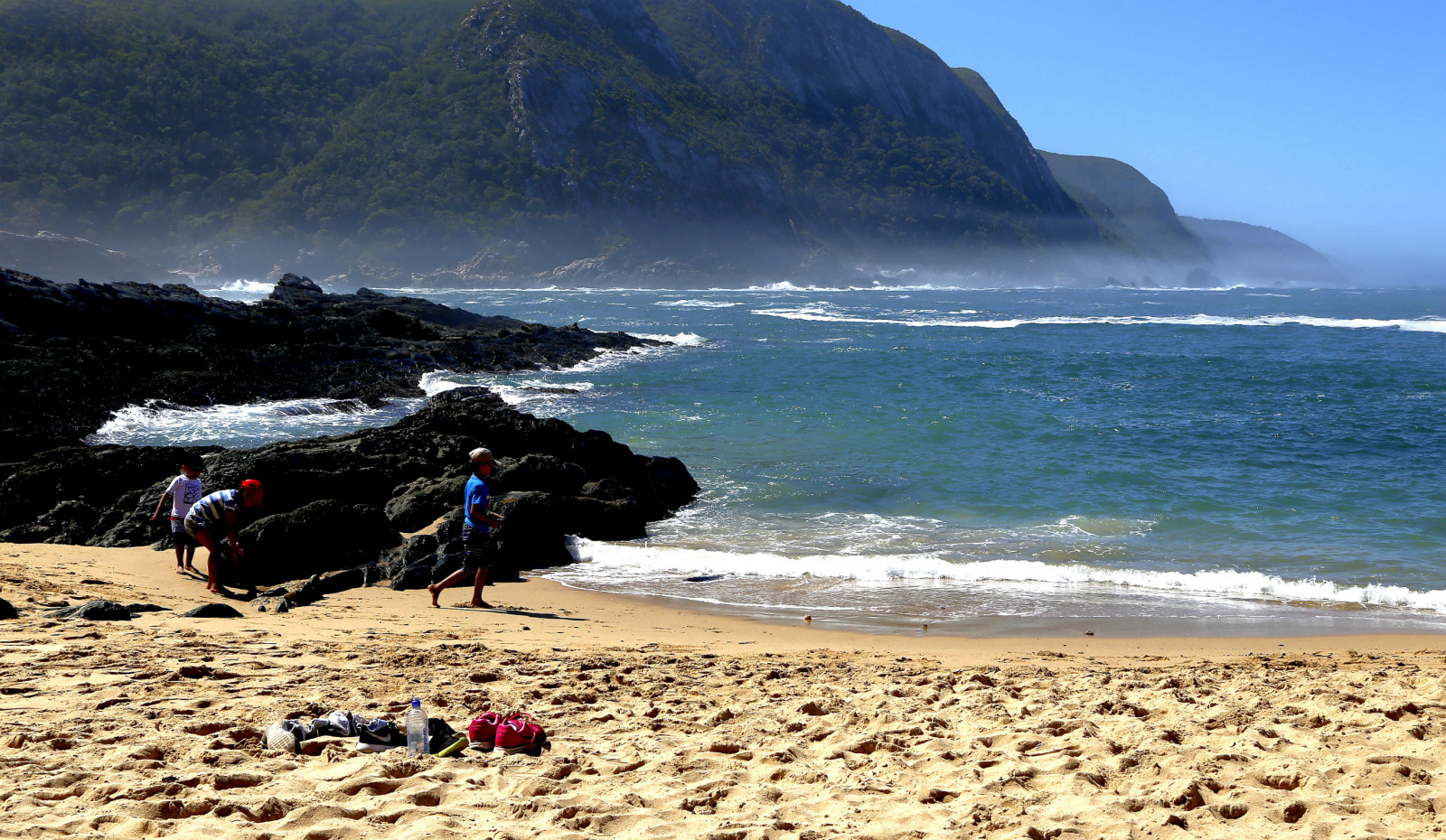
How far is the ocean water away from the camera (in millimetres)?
9102

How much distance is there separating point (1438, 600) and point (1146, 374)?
841 inches

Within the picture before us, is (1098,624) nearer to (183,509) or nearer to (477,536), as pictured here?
(477,536)

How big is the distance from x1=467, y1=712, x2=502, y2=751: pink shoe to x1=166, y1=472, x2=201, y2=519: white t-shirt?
5599mm

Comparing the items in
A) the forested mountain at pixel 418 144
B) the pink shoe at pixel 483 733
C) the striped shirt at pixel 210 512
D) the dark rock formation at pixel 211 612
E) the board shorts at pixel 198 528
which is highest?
the forested mountain at pixel 418 144

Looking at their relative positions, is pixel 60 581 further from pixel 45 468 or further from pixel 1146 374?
pixel 1146 374

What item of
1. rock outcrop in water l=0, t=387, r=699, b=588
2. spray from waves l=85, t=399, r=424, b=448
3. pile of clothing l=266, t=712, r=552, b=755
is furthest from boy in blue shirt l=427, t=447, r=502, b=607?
spray from waves l=85, t=399, r=424, b=448

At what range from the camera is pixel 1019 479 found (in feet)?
47.8

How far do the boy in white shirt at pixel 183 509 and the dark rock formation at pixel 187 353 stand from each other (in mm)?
5975

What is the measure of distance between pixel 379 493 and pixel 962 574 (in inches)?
280

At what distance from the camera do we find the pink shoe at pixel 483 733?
454 centimetres

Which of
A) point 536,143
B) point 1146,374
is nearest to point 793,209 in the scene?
point 536,143

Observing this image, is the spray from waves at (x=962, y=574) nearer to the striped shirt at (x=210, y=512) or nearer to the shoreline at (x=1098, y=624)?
the shoreline at (x=1098, y=624)

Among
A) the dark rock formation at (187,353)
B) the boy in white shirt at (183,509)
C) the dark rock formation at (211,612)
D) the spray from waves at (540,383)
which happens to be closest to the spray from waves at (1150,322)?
the spray from waves at (540,383)

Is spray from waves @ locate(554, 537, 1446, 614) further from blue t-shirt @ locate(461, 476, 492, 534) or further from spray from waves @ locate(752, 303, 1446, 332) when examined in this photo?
spray from waves @ locate(752, 303, 1446, 332)
